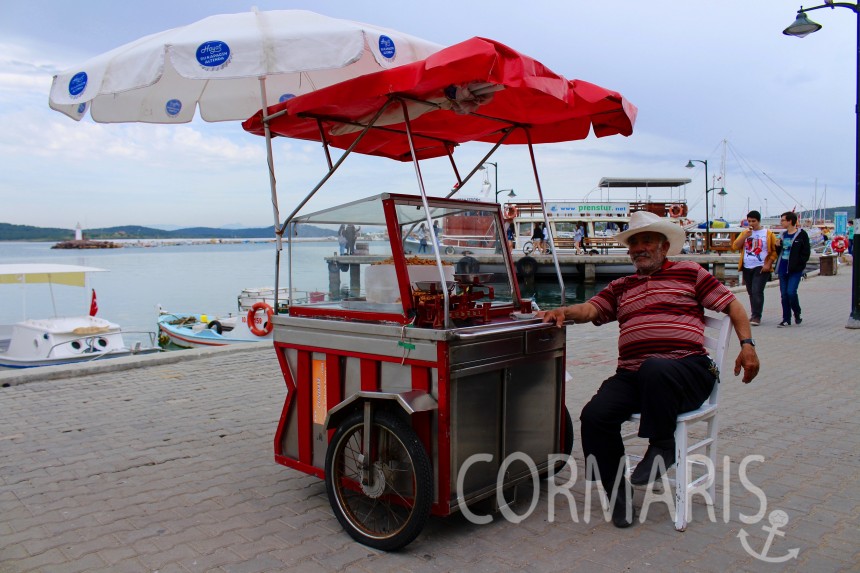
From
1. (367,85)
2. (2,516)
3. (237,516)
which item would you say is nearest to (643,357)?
(367,85)

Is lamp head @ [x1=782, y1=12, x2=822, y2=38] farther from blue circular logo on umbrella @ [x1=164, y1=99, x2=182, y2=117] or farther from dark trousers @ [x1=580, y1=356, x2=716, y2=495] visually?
blue circular logo on umbrella @ [x1=164, y1=99, x2=182, y2=117]

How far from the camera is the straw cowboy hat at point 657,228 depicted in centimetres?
357

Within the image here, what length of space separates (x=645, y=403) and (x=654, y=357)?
243mm

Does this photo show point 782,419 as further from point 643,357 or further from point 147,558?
point 147,558

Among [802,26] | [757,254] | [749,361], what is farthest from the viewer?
[802,26]

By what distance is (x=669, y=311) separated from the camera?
3541 millimetres

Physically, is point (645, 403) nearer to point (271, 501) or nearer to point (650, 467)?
point (650, 467)

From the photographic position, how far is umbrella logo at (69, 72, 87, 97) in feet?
13.5

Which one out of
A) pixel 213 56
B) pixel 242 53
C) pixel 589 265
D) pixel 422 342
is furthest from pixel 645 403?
pixel 589 265

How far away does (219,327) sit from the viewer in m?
17.6

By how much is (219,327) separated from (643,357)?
1555 cm

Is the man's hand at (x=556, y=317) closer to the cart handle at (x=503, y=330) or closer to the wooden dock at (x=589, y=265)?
the cart handle at (x=503, y=330)

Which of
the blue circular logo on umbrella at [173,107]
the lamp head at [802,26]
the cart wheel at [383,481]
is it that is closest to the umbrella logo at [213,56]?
the blue circular logo on umbrella at [173,107]

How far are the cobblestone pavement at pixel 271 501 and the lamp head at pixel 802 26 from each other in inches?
288
